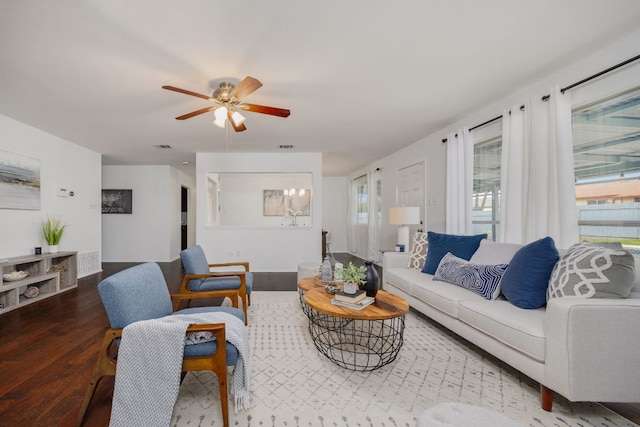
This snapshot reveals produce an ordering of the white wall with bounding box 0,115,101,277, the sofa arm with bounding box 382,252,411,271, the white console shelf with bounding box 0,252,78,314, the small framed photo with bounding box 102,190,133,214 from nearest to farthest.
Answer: the white console shelf with bounding box 0,252,78,314 < the sofa arm with bounding box 382,252,411,271 < the white wall with bounding box 0,115,101,277 < the small framed photo with bounding box 102,190,133,214

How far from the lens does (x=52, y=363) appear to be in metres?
2.06

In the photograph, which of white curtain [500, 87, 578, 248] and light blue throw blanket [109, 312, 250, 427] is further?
white curtain [500, 87, 578, 248]

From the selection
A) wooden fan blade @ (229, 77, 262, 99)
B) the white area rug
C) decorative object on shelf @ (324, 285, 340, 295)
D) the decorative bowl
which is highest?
wooden fan blade @ (229, 77, 262, 99)

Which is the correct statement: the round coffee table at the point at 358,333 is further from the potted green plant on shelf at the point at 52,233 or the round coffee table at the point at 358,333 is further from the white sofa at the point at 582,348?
the potted green plant on shelf at the point at 52,233

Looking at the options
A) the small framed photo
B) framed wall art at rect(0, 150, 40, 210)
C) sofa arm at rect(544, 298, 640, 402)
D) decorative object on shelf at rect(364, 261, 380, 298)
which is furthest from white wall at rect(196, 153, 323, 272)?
sofa arm at rect(544, 298, 640, 402)

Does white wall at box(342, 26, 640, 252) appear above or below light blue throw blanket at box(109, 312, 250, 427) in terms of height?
above

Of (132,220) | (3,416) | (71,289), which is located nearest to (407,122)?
(3,416)

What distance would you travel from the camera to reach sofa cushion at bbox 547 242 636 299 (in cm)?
159

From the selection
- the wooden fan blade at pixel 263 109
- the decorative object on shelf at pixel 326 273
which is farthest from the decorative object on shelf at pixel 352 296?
the wooden fan blade at pixel 263 109

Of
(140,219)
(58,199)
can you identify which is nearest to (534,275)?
(58,199)

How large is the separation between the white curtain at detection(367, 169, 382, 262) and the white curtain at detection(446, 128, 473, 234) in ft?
9.18

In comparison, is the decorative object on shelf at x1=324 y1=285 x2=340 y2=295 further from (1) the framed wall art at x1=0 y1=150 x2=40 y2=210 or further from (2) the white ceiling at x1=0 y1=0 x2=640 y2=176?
(1) the framed wall art at x1=0 y1=150 x2=40 y2=210

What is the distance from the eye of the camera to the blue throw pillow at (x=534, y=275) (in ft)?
6.32

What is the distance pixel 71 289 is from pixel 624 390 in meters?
6.18
